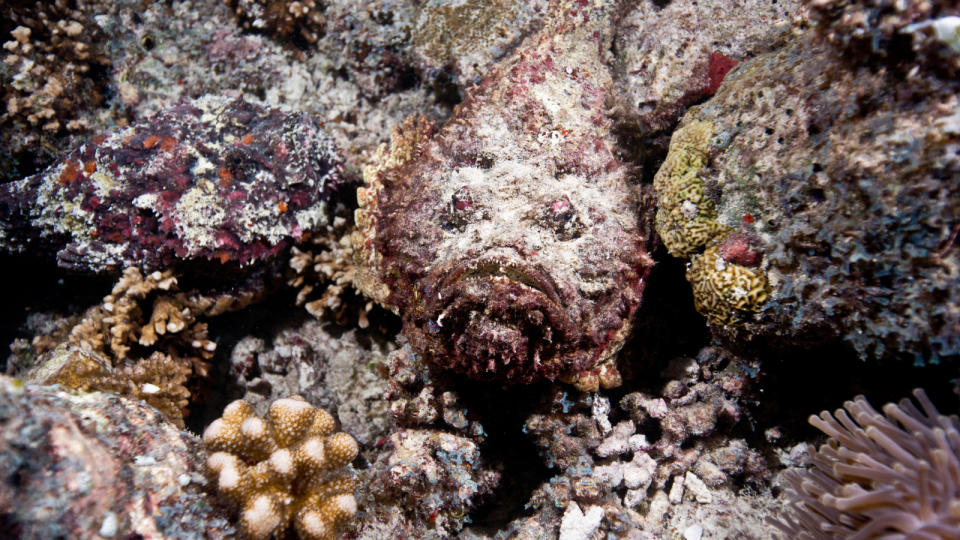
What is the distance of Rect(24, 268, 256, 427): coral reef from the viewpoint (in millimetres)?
3666

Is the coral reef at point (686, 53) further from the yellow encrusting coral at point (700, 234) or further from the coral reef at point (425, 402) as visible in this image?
the coral reef at point (425, 402)

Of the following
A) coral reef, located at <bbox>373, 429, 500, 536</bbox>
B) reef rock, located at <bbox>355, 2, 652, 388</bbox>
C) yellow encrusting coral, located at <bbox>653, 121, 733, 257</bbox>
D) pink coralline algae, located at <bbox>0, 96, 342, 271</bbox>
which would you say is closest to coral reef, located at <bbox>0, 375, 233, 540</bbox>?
coral reef, located at <bbox>373, 429, 500, 536</bbox>

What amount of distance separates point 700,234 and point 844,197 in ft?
2.53

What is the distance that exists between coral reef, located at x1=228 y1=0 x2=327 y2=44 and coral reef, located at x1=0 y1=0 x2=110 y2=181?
1443 millimetres

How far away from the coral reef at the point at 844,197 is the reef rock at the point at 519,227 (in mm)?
713

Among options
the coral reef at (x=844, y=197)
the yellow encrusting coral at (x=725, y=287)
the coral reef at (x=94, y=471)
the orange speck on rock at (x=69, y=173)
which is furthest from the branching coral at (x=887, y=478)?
the orange speck on rock at (x=69, y=173)

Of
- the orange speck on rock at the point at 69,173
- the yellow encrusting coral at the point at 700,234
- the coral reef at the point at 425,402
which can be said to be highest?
the yellow encrusting coral at the point at 700,234

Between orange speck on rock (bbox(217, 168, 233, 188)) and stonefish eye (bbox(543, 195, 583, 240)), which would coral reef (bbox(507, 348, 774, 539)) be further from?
orange speck on rock (bbox(217, 168, 233, 188))

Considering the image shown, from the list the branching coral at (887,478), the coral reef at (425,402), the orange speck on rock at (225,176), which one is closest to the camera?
the branching coral at (887,478)

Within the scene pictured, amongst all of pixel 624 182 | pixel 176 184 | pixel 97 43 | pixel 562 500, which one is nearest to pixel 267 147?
pixel 176 184

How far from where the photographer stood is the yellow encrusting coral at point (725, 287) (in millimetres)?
2811

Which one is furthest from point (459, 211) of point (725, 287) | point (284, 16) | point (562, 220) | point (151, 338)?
point (284, 16)

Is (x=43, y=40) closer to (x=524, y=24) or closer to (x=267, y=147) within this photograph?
(x=267, y=147)

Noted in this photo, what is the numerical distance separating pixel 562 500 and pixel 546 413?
0.57m
